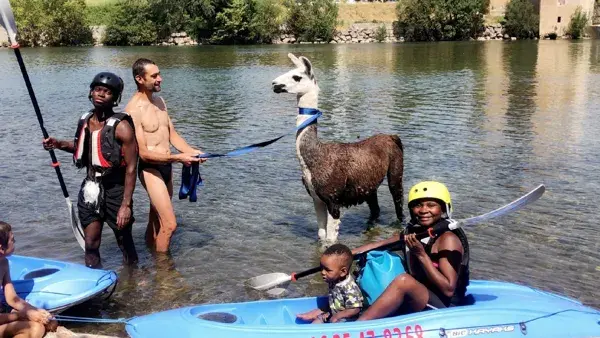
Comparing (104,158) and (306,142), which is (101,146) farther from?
(306,142)

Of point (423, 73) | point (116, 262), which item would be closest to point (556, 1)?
point (423, 73)

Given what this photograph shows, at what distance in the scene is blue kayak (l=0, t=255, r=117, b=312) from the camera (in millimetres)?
5730

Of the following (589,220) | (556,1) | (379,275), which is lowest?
(589,220)

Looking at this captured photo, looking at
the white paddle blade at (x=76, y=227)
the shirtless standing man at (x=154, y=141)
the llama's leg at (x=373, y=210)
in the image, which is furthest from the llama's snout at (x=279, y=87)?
the white paddle blade at (x=76, y=227)

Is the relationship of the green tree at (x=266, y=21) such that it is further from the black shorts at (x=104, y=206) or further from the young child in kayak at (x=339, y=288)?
the young child in kayak at (x=339, y=288)

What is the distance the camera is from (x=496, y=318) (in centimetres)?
501

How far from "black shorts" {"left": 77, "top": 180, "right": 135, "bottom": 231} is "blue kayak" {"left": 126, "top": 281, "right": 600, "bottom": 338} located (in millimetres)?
1606

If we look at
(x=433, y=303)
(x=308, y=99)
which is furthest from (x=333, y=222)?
(x=433, y=303)

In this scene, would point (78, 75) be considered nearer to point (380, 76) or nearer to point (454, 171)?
point (380, 76)

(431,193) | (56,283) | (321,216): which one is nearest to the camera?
(431,193)

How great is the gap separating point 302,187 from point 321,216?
323 cm

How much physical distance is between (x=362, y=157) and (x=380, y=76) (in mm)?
23188

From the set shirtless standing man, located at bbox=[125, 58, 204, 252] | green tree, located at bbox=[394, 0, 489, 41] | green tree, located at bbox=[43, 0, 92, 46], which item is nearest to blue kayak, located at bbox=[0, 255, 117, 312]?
shirtless standing man, located at bbox=[125, 58, 204, 252]

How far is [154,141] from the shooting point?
706cm
